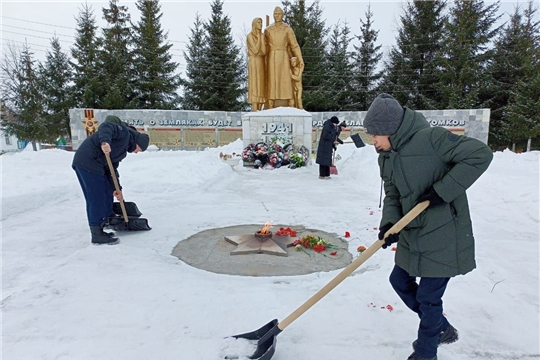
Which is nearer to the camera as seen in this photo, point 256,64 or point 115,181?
point 115,181

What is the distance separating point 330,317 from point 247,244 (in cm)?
171

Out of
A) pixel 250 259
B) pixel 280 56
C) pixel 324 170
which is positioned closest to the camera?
pixel 250 259

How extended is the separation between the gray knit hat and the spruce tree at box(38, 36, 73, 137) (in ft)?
98.7

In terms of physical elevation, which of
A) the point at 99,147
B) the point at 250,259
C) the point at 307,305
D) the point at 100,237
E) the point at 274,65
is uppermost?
the point at 274,65

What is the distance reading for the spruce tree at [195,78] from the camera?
28.8 metres

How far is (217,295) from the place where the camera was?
9.30 feet

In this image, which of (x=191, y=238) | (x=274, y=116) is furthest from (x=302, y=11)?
(x=191, y=238)

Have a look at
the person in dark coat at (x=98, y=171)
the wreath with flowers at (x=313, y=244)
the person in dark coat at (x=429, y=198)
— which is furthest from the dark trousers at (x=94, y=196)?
the person in dark coat at (x=429, y=198)

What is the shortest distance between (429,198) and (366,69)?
1208 inches

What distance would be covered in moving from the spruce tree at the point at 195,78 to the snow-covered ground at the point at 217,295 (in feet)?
79.7

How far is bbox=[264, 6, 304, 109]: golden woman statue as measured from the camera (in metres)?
12.6

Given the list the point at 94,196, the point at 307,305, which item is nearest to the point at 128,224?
the point at 94,196

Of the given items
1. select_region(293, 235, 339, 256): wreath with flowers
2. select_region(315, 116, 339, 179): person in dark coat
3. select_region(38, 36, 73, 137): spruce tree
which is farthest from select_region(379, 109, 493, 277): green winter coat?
select_region(38, 36, 73, 137): spruce tree

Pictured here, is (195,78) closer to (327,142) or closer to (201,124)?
(201,124)
